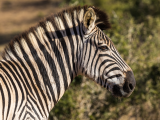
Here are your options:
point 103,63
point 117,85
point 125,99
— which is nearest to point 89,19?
point 103,63

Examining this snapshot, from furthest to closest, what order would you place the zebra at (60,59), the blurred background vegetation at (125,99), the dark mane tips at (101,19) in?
the blurred background vegetation at (125,99), the dark mane tips at (101,19), the zebra at (60,59)

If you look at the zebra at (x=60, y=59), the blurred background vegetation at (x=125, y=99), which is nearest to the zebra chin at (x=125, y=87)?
the zebra at (x=60, y=59)

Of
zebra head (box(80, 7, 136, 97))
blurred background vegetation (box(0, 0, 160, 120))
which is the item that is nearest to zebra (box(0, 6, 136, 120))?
zebra head (box(80, 7, 136, 97))

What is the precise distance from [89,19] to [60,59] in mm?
756

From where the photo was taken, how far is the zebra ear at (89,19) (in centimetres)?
259

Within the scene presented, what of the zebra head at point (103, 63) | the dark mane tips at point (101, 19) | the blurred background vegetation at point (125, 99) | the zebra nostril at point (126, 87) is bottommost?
the blurred background vegetation at point (125, 99)

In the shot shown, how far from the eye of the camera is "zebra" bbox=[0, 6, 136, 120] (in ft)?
8.46

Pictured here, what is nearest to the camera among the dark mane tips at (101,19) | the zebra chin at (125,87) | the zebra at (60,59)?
the zebra at (60,59)

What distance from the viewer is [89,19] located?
2656mm

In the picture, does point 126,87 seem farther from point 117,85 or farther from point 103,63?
point 103,63

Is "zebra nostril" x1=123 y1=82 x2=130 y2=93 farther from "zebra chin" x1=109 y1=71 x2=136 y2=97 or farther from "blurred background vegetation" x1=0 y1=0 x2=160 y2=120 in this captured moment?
"blurred background vegetation" x1=0 y1=0 x2=160 y2=120

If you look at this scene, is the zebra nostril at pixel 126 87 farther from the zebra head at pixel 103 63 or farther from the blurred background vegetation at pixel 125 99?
the blurred background vegetation at pixel 125 99

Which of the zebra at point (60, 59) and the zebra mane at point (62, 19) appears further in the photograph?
the zebra mane at point (62, 19)

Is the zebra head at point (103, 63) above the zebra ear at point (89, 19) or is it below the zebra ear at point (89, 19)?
below
